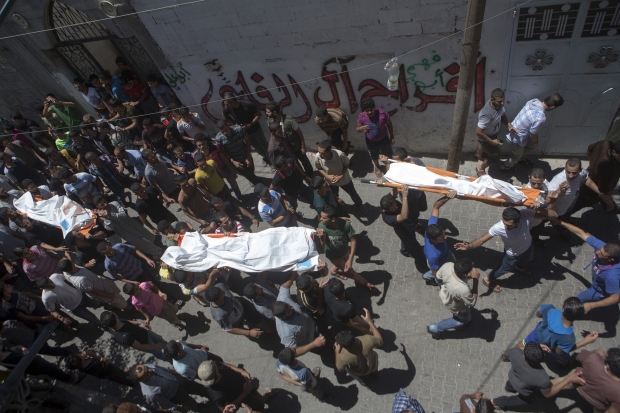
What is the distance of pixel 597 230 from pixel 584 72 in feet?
7.86

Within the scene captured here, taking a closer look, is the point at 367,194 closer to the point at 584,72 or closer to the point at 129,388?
the point at 584,72

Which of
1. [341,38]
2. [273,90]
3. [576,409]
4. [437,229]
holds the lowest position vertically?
[576,409]

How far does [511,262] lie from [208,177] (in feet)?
16.1

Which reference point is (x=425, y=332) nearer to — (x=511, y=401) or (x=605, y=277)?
(x=511, y=401)

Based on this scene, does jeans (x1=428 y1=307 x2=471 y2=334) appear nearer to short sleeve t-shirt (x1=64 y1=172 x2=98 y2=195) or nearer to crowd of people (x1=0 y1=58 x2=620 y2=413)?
crowd of people (x1=0 y1=58 x2=620 y2=413)

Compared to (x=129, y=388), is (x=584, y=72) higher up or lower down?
higher up

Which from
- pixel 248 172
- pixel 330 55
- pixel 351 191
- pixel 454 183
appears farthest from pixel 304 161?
pixel 454 183

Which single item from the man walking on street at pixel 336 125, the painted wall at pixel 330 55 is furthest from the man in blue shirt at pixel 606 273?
the man walking on street at pixel 336 125

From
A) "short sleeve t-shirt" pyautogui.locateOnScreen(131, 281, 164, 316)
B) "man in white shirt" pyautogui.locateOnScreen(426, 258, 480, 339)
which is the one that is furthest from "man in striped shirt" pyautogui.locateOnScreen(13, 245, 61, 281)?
"man in white shirt" pyautogui.locateOnScreen(426, 258, 480, 339)

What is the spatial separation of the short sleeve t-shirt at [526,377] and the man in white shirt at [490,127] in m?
3.75

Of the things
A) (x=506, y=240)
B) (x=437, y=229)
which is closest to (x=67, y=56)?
(x=437, y=229)

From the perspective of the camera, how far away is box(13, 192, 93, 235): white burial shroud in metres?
6.79

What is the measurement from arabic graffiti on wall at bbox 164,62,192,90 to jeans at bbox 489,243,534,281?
7.14 m

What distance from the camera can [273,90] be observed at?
8352 mm
